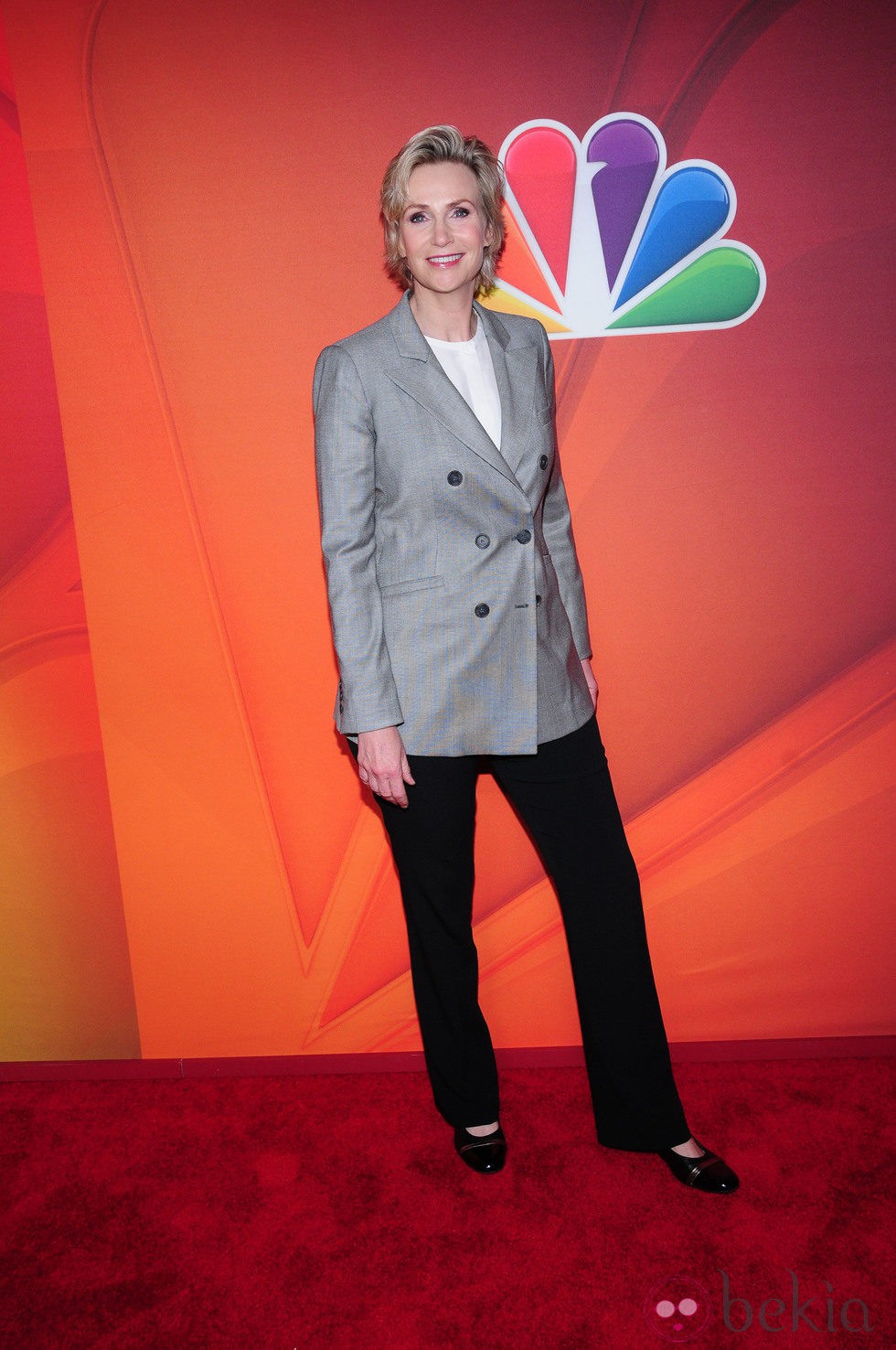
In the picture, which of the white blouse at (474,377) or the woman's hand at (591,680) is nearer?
the white blouse at (474,377)

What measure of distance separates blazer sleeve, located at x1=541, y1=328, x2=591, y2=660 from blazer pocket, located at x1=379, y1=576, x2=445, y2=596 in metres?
0.30

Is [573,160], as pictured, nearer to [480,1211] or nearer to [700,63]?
[700,63]

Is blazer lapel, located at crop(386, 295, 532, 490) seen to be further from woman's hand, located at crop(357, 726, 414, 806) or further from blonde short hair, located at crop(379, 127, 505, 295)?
woman's hand, located at crop(357, 726, 414, 806)

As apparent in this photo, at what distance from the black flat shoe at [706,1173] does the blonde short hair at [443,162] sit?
66.9 inches

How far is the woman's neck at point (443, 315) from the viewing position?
1.79 metres

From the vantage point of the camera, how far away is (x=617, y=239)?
1987 mm

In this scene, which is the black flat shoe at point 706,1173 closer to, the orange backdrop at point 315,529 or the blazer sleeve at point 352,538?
the orange backdrop at point 315,529

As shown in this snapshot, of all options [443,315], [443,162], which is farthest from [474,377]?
[443,162]

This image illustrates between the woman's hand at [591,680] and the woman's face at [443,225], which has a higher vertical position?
the woman's face at [443,225]

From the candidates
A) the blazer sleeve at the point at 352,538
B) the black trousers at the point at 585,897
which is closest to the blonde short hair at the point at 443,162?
the blazer sleeve at the point at 352,538

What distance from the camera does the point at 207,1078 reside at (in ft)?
7.79

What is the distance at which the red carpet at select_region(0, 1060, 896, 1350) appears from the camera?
1577mm

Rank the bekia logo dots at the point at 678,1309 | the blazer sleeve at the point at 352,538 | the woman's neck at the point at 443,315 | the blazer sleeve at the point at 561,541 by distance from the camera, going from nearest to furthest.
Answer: the bekia logo dots at the point at 678,1309 < the blazer sleeve at the point at 352,538 < the woman's neck at the point at 443,315 < the blazer sleeve at the point at 561,541

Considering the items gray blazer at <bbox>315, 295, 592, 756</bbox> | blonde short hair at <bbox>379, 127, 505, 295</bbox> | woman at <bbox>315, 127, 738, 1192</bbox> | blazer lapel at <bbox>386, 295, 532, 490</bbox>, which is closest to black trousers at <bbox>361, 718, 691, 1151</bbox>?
woman at <bbox>315, 127, 738, 1192</bbox>
